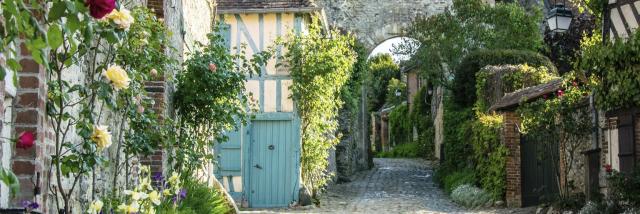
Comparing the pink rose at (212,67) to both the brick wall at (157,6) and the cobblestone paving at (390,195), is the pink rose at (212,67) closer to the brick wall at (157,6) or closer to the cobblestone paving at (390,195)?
the brick wall at (157,6)

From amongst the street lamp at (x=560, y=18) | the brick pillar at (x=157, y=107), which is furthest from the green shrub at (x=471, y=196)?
the brick pillar at (x=157, y=107)

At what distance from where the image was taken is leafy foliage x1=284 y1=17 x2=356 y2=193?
49.7 feet

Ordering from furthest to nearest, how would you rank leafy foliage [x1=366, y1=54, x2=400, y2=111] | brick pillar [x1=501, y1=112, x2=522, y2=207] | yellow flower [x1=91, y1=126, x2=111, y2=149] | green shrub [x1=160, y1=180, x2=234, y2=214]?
leafy foliage [x1=366, y1=54, x2=400, y2=111], brick pillar [x1=501, y1=112, x2=522, y2=207], green shrub [x1=160, y1=180, x2=234, y2=214], yellow flower [x1=91, y1=126, x2=111, y2=149]

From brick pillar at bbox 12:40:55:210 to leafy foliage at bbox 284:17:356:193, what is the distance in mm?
10308

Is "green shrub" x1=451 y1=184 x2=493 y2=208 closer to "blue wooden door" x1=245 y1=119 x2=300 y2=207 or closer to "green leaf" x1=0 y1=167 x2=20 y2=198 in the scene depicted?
"blue wooden door" x1=245 y1=119 x2=300 y2=207

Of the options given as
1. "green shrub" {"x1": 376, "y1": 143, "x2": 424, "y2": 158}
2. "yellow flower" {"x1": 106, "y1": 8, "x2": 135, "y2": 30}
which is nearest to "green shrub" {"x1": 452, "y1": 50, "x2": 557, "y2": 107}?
"green shrub" {"x1": 376, "y1": 143, "x2": 424, "y2": 158}

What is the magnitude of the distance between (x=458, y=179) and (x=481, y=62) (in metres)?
3.09

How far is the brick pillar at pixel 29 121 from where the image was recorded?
476cm

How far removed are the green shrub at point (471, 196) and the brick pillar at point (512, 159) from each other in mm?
453

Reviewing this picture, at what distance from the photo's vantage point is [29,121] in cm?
476

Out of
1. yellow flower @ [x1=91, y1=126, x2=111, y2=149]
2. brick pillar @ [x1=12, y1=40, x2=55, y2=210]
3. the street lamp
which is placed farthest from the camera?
the street lamp

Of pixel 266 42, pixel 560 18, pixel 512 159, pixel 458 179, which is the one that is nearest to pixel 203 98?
pixel 560 18

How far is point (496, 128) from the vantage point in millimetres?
15391

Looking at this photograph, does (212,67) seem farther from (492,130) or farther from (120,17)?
(492,130)
